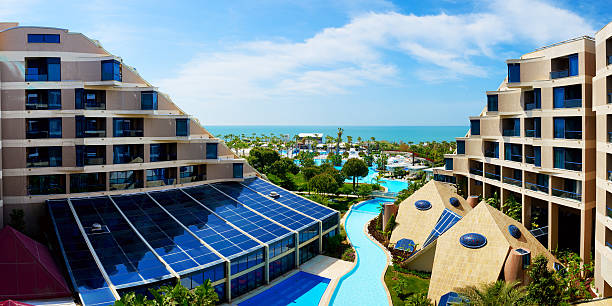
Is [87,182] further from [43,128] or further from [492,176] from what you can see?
[492,176]

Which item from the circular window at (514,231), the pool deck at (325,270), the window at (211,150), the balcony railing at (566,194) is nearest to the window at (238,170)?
the window at (211,150)

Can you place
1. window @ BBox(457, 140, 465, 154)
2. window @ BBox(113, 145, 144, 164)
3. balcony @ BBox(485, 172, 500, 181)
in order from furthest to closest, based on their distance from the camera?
window @ BBox(457, 140, 465, 154), balcony @ BBox(485, 172, 500, 181), window @ BBox(113, 145, 144, 164)

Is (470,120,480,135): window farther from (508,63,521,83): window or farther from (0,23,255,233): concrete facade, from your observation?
(0,23,255,233): concrete facade

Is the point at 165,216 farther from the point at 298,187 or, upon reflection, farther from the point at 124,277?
the point at 298,187

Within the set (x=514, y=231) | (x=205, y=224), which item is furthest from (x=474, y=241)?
(x=205, y=224)

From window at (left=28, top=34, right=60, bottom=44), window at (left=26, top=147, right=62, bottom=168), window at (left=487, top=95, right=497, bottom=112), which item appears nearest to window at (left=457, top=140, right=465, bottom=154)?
window at (left=487, top=95, right=497, bottom=112)
